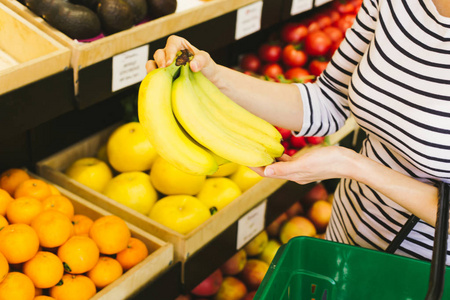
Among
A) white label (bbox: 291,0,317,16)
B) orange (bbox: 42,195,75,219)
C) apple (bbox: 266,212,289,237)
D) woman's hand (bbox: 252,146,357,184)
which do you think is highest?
woman's hand (bbox: 252,146,357,184)

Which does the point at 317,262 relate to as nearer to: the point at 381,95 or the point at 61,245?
the point at 381,95

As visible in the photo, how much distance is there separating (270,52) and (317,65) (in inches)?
9.3

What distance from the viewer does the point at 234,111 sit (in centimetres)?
115

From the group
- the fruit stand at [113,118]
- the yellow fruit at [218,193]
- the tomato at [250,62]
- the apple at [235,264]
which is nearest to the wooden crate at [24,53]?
the fruit stand at [113,118]

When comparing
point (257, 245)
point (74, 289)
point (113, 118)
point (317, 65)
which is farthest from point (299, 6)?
point (74, 289)

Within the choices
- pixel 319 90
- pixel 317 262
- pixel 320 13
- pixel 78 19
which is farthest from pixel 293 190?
pixel 320 13

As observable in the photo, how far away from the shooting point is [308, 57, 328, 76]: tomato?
2549mm

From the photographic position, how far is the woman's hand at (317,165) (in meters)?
1.06

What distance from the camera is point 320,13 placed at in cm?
284

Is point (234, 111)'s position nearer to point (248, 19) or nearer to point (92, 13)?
point (92, 13)

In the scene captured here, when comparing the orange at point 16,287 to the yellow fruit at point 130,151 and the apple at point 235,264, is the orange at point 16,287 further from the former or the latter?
the apple at point 235,264

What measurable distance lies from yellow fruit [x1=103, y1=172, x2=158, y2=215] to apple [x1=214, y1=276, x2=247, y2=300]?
50 centimetres

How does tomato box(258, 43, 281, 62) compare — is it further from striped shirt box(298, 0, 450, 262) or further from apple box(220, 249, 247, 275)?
striped shirt box(298, 0, 450, 262)

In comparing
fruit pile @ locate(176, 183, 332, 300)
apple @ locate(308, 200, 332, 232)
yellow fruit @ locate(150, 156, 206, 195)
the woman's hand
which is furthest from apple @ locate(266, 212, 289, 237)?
the woman's hand
